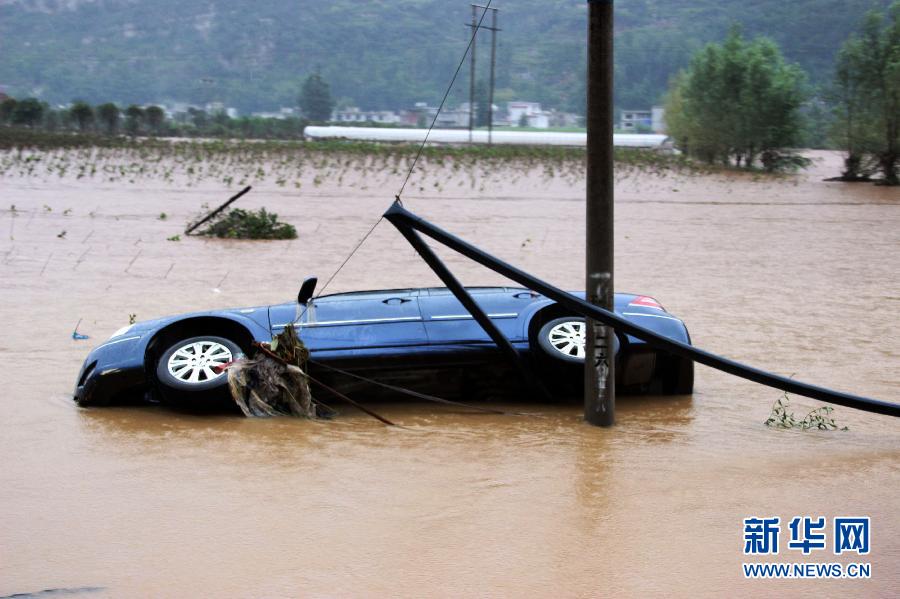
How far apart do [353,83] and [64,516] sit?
176 m

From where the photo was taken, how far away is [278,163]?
50250 millimetres

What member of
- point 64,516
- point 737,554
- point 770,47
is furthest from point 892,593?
point 770,47

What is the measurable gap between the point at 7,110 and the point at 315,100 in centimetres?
6324

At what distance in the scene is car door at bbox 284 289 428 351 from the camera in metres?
7.84

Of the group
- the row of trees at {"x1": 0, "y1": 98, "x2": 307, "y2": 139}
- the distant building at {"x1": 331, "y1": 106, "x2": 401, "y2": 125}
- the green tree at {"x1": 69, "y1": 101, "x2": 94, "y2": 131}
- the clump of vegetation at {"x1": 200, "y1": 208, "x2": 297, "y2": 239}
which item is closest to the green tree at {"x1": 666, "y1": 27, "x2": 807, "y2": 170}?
the clump of vegetation at {"x1": 200, "y1": 208, "x2": 297, "y2": 239}

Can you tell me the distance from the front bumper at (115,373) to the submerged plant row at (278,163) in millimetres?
31502

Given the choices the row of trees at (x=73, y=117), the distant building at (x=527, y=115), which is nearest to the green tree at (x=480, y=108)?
the distant building at (x=527, y=115)

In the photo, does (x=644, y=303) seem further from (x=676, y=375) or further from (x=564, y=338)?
(x=564, y=338)

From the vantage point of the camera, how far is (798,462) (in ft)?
22.1

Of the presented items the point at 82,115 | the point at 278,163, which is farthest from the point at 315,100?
the point at 278,163

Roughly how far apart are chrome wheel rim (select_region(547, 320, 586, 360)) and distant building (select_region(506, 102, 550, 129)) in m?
131

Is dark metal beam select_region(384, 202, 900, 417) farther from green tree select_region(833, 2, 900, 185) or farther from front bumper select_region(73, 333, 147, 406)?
green tree select_region(833, 2, 900, 185)

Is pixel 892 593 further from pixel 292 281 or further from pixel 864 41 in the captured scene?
pixel 864 41

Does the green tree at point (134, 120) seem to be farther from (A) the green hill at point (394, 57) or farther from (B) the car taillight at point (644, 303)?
(A) the green hill at point (394, 57)
